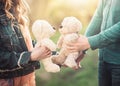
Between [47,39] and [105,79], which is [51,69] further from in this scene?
[105,79]

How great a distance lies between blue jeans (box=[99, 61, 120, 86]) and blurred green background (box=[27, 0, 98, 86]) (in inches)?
51.0

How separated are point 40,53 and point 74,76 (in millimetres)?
1629

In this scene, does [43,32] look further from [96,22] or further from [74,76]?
[74,76]

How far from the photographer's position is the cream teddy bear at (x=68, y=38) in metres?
1.62

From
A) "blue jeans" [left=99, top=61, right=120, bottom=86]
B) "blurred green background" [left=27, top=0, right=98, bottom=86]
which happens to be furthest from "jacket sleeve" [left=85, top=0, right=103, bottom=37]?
"blurred green background" [left=27, top=0, right=98, bottom=86]

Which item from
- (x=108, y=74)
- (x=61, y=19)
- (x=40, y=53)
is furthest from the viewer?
(x=61, y=19)

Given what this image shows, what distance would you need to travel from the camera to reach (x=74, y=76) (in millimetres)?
3199

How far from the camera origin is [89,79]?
318 cm

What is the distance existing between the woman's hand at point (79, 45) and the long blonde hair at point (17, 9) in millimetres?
206

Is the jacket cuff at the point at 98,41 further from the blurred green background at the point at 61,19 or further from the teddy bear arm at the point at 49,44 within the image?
the blurred green background at the point at 61,19

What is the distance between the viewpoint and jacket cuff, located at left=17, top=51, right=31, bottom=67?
1612mm

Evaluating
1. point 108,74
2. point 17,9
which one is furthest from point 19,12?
point 108,74

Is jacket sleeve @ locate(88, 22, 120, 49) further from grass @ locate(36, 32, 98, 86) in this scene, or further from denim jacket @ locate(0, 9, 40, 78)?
grass @ locate(36, 32, 98, 86)

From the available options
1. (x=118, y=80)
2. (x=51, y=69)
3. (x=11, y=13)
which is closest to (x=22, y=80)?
(x=51, y=69)
